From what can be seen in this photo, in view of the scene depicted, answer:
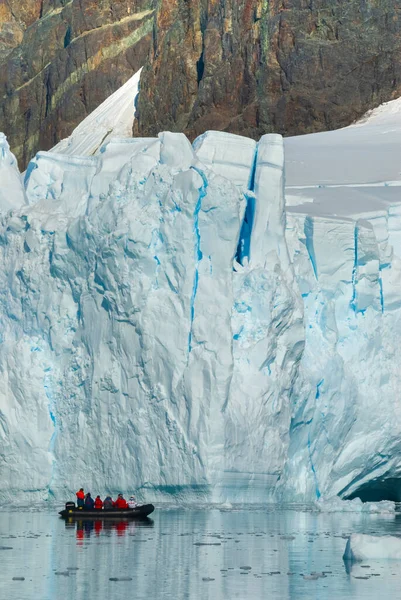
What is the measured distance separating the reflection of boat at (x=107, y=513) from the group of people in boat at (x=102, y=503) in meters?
0.07

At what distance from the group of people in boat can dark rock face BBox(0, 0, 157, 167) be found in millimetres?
46749

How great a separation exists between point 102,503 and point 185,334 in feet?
11.4

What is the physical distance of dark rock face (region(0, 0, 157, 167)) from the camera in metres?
70.2

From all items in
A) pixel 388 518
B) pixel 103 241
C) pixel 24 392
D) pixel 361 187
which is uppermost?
pixel 361 187

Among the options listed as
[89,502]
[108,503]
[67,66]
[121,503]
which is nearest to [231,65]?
[67,66]

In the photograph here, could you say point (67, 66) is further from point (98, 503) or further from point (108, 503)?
point (98, 503)

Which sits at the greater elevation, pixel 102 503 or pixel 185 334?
pixel 185 334

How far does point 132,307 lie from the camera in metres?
25.2

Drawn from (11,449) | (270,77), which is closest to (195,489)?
(11,449)

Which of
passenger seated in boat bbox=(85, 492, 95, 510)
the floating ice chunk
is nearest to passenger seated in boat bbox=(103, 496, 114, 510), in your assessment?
passenger seated in boat bbox=(85, 492, 95, 510)

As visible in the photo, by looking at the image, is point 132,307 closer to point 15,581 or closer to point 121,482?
point 121,482

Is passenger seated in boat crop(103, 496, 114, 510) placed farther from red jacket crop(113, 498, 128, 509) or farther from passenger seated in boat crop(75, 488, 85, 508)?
passenger seated in boat crop(75, 488, 85, 508)

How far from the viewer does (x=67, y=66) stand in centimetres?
7169

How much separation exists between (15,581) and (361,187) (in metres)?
21.3
